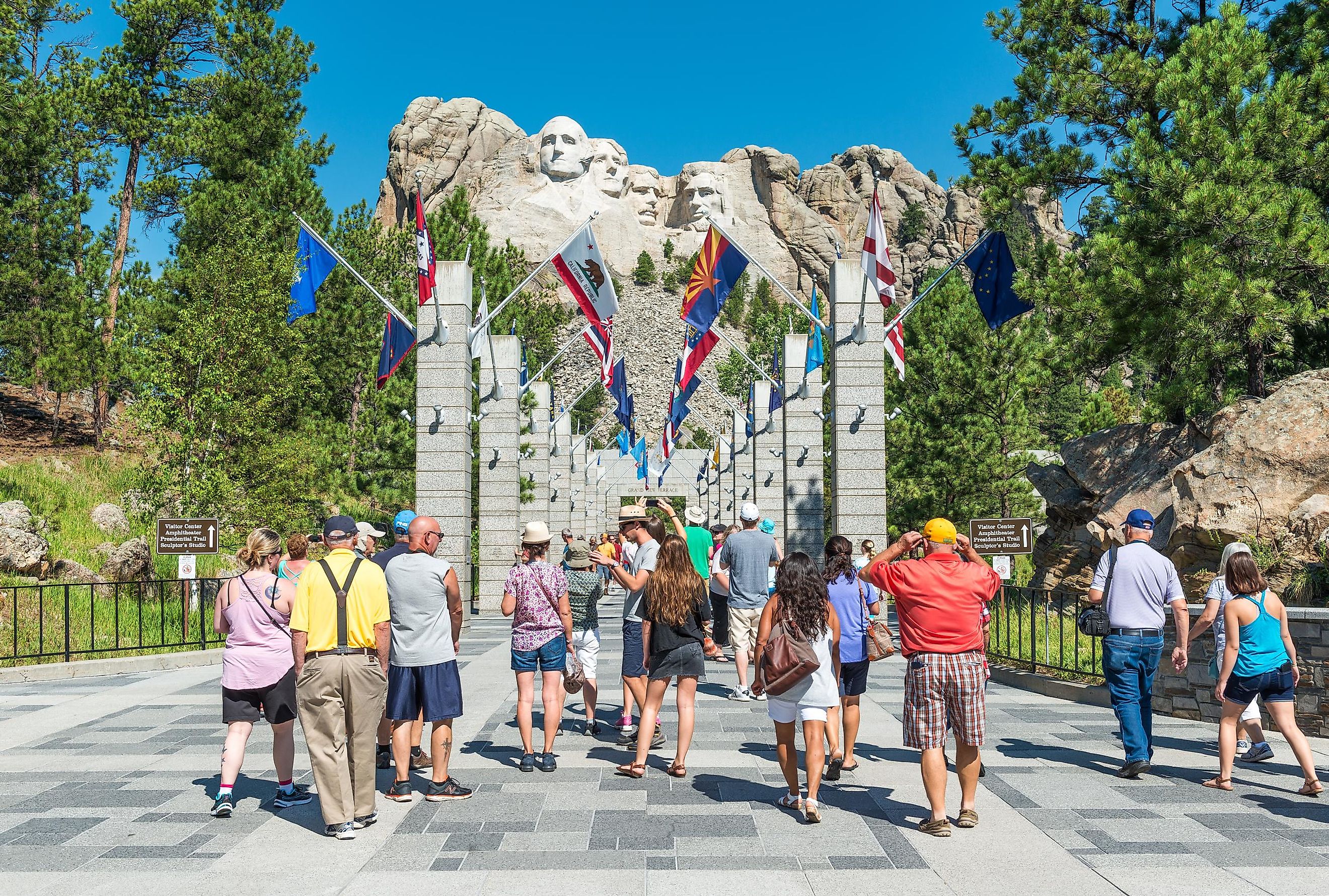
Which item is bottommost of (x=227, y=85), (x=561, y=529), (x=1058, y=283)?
(x=561, y=529)

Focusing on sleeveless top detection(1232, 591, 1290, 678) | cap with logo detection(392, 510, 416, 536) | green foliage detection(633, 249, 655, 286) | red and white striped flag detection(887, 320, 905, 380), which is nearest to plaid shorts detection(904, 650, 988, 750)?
sleeveless top detection(1232, 591, 1290, 678)

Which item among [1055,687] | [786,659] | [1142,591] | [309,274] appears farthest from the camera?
[309,274]

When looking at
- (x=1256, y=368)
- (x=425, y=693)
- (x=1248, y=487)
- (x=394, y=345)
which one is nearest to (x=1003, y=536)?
(x=1248, y=487)

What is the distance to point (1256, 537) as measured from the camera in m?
12.9

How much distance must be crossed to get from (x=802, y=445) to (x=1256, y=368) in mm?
12877

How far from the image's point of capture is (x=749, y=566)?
10.8m

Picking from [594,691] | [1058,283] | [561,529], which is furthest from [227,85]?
[594,691]

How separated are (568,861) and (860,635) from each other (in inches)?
126

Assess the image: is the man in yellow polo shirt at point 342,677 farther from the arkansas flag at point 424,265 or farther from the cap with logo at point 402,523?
the arkansas flag at point 424,265

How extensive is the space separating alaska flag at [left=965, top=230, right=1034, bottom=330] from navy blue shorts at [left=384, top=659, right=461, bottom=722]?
48.0ft

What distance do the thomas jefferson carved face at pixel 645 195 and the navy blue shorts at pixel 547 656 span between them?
136106 mm

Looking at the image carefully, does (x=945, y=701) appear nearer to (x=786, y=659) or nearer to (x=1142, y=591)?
(x=786, y=659)

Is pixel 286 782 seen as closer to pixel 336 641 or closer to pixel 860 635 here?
pixel 336 641

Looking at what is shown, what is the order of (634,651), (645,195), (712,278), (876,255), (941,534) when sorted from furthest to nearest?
(645,195)
(712,278)
(876,255)
(634,651)
(941,534)
